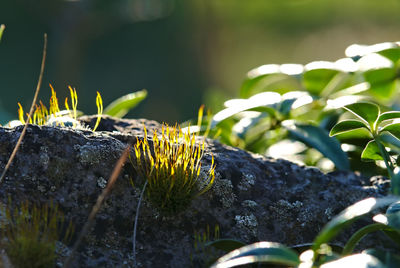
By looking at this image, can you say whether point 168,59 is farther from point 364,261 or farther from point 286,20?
point 364,261

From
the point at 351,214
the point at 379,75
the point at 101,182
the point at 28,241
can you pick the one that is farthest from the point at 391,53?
the point at 28,241

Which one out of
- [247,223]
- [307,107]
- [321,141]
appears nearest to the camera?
[247,223]

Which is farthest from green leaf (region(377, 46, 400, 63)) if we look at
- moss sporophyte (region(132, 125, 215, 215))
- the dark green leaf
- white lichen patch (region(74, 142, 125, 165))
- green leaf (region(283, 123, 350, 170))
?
white lichen patch (region(74, 142, 125, 165))

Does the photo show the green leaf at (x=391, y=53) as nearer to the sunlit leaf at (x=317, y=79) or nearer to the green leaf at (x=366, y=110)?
the sunlit leaf at (x=317, y=79)

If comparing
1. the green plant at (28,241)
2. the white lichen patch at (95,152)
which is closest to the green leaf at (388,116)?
the white lichen patch at (95,152)

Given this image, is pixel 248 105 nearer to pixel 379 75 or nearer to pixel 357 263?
pixel 379 75

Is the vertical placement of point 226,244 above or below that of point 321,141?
below
